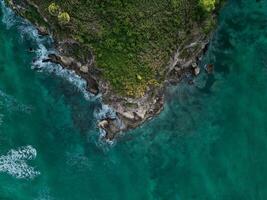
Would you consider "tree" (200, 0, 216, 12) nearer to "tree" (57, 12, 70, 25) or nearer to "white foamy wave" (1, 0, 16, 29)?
"tree" (57, 12, 70, 25)

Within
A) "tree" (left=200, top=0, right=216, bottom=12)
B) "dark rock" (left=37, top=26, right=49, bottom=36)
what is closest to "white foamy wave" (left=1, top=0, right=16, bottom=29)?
"dark rock" (left=37, top=26, right=49, bottom=36)

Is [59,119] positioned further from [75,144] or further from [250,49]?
[250,49]

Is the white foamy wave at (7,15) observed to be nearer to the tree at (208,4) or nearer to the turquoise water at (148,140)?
the turquoise water at (148,140)

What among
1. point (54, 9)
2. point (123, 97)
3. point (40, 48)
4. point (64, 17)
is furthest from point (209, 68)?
point (40, 48)

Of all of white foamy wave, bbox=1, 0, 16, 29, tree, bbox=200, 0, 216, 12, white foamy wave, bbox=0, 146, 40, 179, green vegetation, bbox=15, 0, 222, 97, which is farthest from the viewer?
white foamy wave, bbox=1, 0, 16, 29

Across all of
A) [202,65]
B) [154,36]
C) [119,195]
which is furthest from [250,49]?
[119,195]
